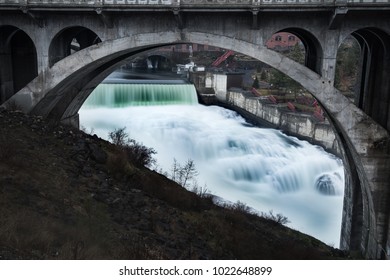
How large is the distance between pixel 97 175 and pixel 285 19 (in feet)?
26.4

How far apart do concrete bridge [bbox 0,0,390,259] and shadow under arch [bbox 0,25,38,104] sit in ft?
6.41

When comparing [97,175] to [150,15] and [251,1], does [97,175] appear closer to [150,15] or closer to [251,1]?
[150,15]

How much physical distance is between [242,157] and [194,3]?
1784cm

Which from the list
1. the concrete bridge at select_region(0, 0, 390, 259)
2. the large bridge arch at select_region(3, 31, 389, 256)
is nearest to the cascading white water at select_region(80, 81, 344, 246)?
→ the large bridge arch at select_region(3, 31, 389, 256)

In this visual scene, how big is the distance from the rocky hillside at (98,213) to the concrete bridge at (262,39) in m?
2.17

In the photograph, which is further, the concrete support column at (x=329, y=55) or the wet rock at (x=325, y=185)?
the wet rock at (x=325, y=185)

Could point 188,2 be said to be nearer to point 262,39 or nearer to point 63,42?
point 262,39

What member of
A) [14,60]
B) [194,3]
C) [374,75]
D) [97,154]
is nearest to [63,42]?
[14,60]

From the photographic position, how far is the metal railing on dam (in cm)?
1233

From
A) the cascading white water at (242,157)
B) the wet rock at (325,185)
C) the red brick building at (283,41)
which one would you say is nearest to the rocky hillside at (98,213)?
the cascading white water at (242,157)

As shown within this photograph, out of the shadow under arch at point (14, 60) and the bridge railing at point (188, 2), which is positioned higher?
the bridge railing at point (188, 2)

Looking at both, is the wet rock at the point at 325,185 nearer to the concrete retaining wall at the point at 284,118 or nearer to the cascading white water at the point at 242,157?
the cascading white water at the point at 242,157

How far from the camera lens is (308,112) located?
37250 mm

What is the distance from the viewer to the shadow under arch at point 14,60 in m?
16.4
